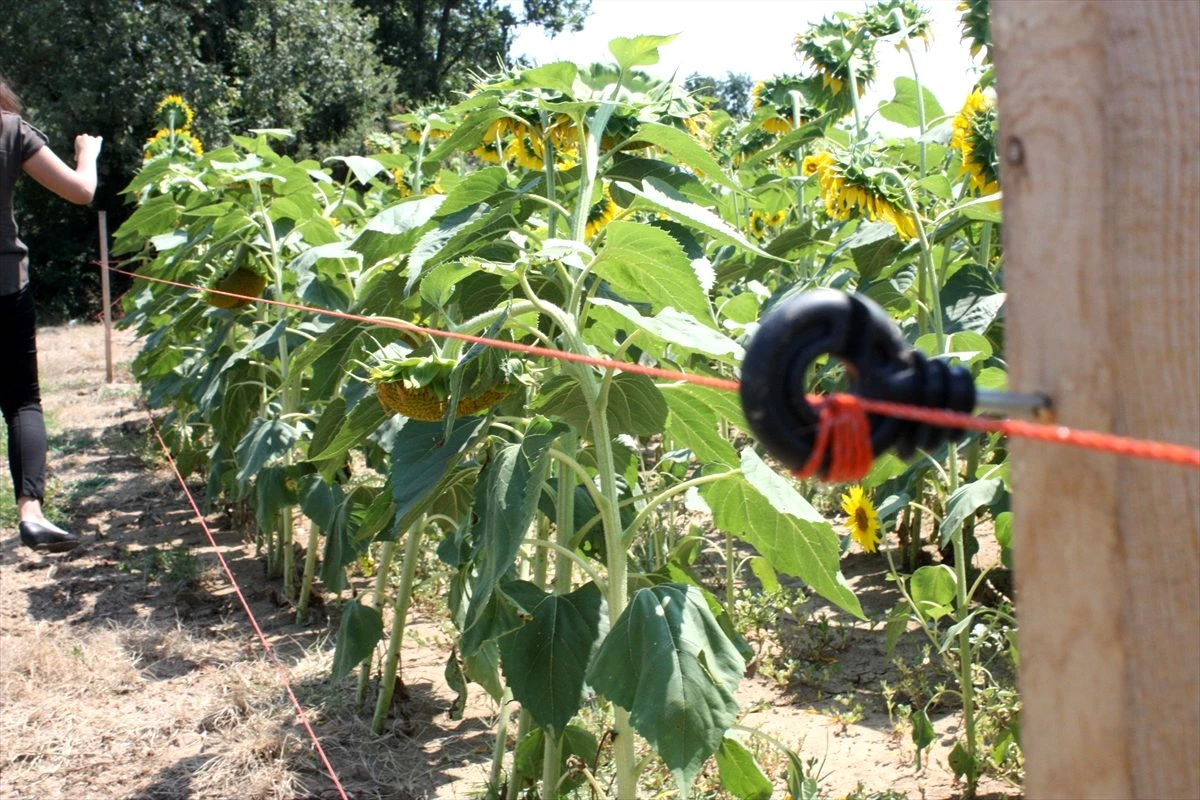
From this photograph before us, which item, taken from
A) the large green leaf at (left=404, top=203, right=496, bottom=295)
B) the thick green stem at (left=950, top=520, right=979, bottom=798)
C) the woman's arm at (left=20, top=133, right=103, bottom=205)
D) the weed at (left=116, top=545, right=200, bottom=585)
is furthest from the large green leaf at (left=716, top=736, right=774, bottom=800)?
the weed at (left=116, top=545, right=200, bottom=585)

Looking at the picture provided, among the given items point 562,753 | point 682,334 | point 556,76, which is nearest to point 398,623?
point 562,753

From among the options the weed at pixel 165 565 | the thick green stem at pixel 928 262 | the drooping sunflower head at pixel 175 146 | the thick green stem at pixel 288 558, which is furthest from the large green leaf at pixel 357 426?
the drooping sunflower head at pixel 175 146

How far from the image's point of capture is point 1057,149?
756 millimetres

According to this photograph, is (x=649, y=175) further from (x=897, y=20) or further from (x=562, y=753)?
(x=897, y=20)

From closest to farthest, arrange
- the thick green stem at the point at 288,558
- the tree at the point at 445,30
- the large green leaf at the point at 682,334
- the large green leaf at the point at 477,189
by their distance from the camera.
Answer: the large green leaf at the point at 682,334 → the large green leaf at the point at 477,189 → the thick green stem at the point at 288,558 → the tree at the point at 445,30

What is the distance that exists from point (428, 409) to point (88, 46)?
17829 millimetres

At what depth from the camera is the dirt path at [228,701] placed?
2.78m

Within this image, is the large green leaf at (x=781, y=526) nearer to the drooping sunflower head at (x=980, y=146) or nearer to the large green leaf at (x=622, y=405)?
the large green leaf at (x=622, y=405)

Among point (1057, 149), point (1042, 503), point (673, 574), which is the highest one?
point (1057, 149)

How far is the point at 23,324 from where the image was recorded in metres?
3.41

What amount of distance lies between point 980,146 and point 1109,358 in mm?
1745

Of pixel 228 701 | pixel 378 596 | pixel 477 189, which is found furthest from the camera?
pixel 228 701

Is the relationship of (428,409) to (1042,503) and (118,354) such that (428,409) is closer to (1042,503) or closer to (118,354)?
(1042,503)

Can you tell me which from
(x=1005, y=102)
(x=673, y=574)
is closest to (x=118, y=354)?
(x=673, y=574)
